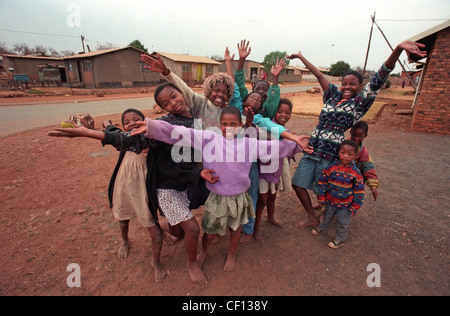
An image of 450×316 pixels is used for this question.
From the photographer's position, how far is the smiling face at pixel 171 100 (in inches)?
77.4

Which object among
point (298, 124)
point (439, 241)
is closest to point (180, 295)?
point (439, 241)

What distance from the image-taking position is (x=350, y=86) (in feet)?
8.05

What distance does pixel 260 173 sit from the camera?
2.50 meters

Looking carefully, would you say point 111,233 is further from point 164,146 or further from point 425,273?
point 425,273

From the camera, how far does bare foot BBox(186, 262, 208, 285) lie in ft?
6.97

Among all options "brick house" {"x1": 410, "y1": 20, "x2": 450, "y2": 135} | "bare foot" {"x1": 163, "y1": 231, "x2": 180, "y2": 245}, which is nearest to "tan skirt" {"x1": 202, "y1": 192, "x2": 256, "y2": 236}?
"bare foot" {"x1": 163, "y1": 231, "x2": 180, "y2": 245}

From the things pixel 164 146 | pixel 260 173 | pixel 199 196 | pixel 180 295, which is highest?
pixel 164 146

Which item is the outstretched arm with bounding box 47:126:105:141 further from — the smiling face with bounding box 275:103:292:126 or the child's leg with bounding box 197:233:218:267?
the smiling face with bounding box 275:103:292:126

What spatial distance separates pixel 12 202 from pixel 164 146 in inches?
116

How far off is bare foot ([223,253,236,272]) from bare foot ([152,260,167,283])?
58 centimetres

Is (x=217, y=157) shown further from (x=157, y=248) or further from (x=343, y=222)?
(x=343, y=222)

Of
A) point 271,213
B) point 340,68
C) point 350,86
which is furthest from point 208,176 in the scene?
point 340,68

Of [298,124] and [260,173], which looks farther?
[298,124]
